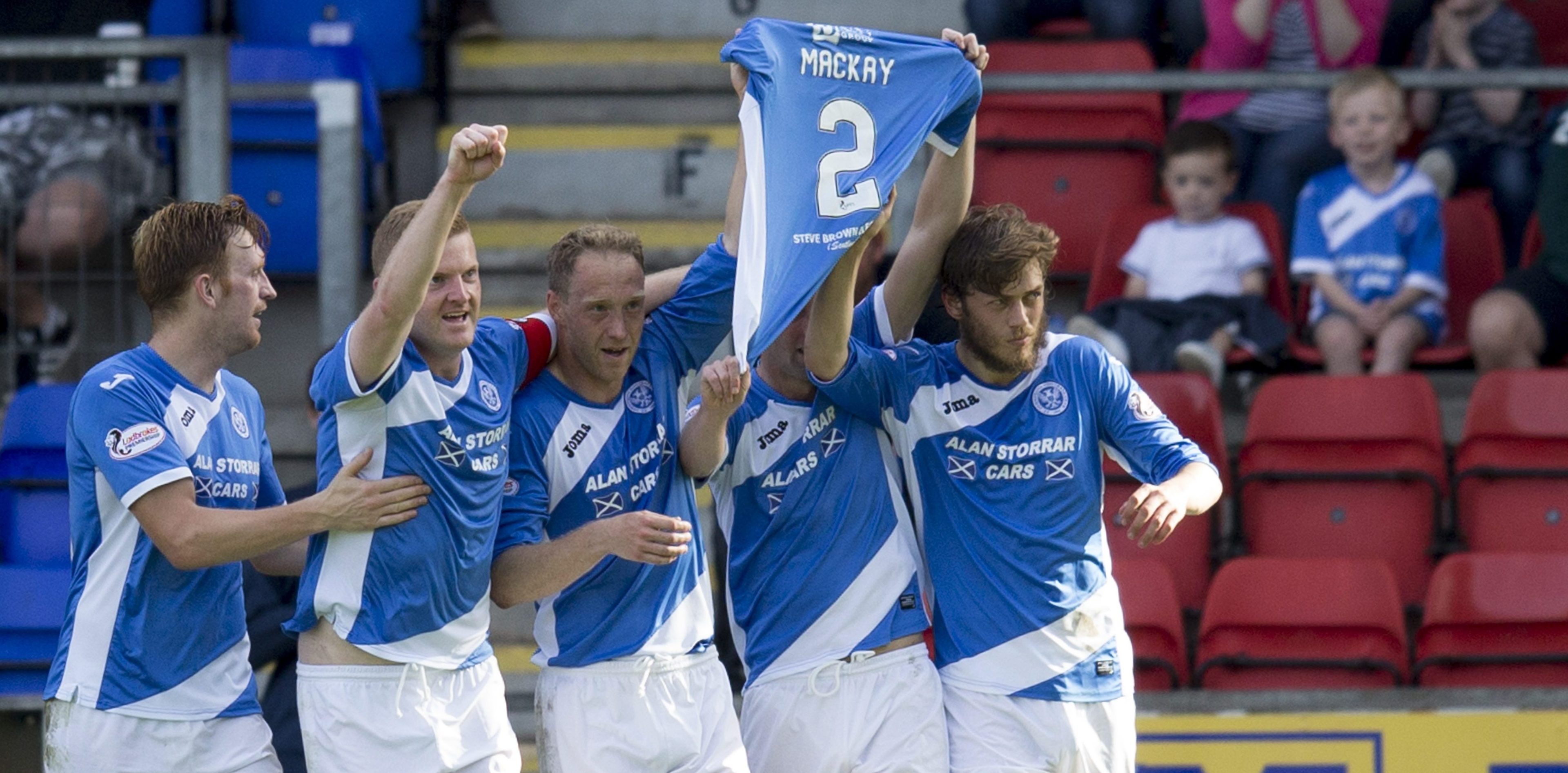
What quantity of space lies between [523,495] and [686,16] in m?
5.07

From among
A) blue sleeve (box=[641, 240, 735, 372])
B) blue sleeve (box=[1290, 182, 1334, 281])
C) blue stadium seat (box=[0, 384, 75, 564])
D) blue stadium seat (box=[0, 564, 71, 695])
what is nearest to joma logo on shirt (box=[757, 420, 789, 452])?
blue sleeve (box=[641, 240, 735, 372])

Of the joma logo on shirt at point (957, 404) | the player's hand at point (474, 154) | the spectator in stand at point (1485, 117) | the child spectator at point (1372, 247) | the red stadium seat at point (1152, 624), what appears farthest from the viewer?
the spectator in stand at point (1485, 117)

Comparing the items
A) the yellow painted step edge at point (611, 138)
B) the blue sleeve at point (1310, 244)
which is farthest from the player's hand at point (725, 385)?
the yellow painted step edge at point (611, 138)

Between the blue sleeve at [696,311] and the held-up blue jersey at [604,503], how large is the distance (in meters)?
0.11

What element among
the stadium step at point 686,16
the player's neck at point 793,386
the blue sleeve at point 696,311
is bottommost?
the player's neck at point 793,386

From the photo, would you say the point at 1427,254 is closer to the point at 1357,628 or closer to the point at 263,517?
the point at 1357,628

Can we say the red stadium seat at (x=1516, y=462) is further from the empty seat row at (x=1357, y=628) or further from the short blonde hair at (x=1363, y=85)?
the short blonde hair at (x=1363, y=85)

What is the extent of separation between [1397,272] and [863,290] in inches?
92.0

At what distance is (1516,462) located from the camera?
5.71m

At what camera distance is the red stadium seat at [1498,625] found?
5234 mm

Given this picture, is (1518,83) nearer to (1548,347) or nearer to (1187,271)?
(1548,347)

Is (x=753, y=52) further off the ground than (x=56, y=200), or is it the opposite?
(x=753, y=52)

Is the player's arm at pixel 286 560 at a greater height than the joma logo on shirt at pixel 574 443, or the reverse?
the joma logo on shirt at pixel 574 443

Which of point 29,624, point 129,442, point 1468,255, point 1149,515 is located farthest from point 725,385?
point 1468,255
